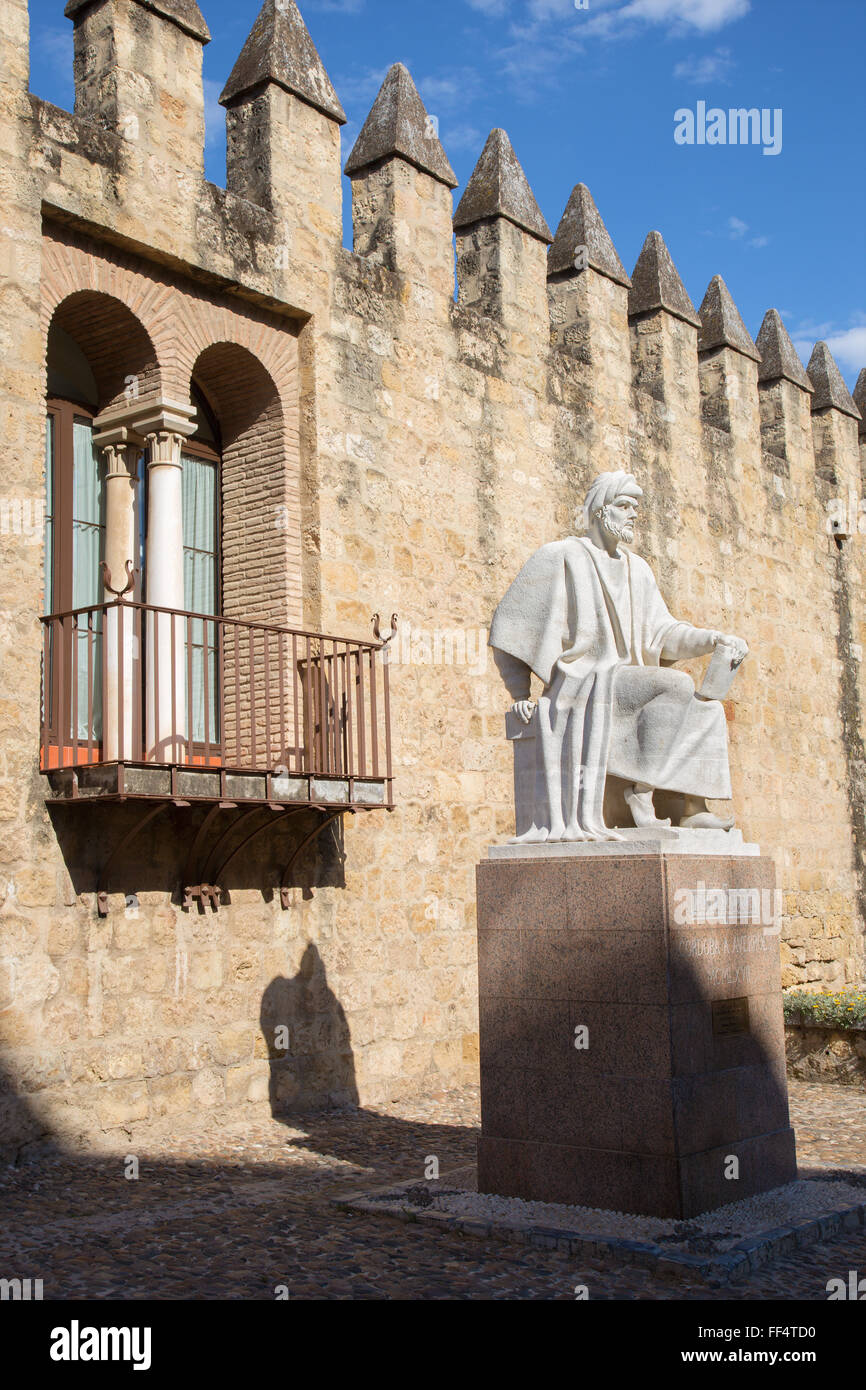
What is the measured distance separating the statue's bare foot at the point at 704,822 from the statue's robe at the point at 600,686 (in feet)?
0.38

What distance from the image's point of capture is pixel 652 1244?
5.24 meters

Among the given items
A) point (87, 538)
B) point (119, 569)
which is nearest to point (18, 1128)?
point (119, 569)

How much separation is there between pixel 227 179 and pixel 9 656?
433cm

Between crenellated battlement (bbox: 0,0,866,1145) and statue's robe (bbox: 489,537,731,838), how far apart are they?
288cm

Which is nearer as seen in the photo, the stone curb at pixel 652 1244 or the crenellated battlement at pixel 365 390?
the stone curb at pixel 652 1244

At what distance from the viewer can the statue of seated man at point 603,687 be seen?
20.6 feet

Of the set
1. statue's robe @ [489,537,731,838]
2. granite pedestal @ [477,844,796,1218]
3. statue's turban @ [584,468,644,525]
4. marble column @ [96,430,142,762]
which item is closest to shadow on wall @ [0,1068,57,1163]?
marble column @ [96,430,142,762]

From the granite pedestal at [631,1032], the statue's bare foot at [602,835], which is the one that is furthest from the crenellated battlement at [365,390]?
the statue's bare foot at [602,835]

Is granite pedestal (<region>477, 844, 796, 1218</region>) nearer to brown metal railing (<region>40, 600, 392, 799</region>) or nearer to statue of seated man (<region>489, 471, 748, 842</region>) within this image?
statue of seated man (<region>489, 471, 748, 842</region>)

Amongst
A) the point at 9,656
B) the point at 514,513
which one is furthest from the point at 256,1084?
the point at 514,513

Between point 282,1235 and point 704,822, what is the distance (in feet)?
8.45

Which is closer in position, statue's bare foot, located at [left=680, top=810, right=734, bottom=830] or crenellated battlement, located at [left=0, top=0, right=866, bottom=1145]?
statue's bare foot, located at [left=680, top=810, right=734, bottom=830]

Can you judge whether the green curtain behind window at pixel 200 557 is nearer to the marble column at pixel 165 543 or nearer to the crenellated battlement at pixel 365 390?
the crenellated battlement at pixel 365 390

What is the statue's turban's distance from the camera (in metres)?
6.74
